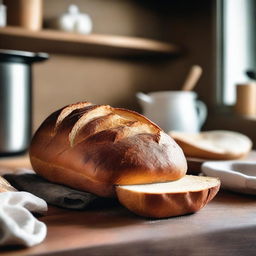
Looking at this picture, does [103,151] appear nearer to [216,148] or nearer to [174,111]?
[216,148]

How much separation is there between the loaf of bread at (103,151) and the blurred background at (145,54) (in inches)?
30.9

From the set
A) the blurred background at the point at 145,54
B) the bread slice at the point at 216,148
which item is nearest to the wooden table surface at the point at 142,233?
the bread slice at the point at 216,148

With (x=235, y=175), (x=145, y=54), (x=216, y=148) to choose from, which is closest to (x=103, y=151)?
(x=235, y=175)

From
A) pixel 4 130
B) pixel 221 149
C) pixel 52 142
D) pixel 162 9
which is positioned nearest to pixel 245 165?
pixel 221 149

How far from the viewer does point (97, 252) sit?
1.59ft

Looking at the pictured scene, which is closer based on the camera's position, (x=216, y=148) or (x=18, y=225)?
(x=18, y=225)

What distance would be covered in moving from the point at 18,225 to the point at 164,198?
7.5 inches

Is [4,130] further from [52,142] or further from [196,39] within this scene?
[196,39]

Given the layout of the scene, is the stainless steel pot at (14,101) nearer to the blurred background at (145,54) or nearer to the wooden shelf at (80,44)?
the wooden shelf at (80,44)

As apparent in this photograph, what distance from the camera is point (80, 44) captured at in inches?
60.2

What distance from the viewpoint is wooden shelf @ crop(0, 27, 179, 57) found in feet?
4.61

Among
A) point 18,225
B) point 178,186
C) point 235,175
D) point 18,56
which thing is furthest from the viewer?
point 18,56

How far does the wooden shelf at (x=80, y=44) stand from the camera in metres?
1.40

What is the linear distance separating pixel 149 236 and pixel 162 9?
1.56m
